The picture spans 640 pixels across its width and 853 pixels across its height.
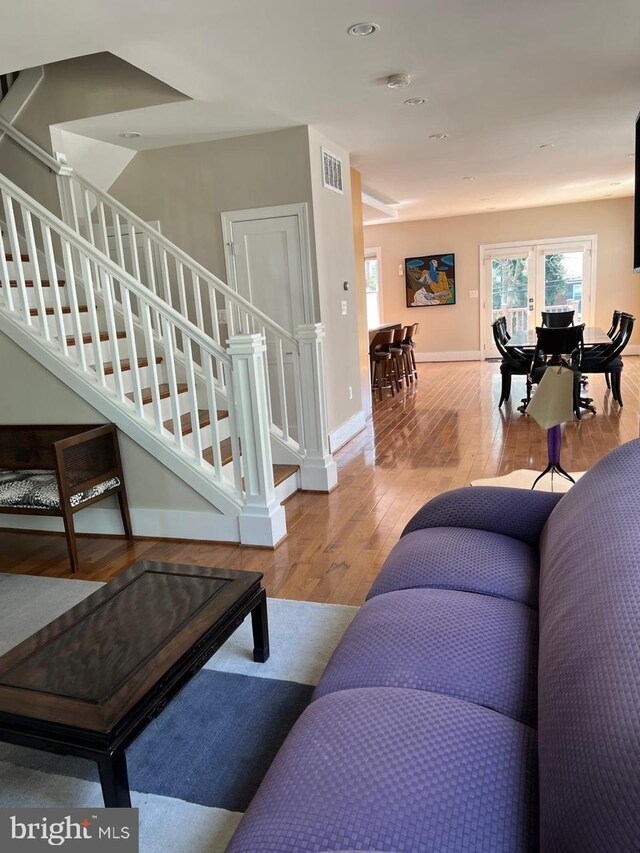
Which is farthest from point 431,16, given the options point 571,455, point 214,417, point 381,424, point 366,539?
point 381,424

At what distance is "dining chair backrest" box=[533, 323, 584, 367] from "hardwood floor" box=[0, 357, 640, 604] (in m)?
0.69

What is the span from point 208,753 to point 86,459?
202 cm

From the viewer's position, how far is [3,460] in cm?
382

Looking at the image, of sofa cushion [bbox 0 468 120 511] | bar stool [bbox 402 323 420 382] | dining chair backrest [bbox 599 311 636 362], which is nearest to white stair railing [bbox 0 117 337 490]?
sofa cushion [bbox 0 468 120 511]

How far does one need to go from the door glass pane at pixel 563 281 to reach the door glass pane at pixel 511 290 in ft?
1.24

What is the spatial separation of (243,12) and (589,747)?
3.19 meters

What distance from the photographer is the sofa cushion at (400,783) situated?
0.96 metres

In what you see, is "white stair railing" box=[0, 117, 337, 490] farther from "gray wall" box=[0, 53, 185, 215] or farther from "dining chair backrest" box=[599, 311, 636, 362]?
"dining chair backrest" box=[599, 311, 636, 362]

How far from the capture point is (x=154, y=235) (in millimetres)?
4559

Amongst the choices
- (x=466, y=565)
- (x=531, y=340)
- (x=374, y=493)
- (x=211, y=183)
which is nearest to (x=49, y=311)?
(x=211, y=183)

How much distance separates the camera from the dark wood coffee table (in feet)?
4.80

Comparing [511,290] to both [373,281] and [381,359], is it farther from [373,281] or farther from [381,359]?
[381,359]

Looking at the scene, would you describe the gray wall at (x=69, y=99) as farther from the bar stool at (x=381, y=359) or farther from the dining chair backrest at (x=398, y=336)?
the dining chair backrest at (x=398, y=336)

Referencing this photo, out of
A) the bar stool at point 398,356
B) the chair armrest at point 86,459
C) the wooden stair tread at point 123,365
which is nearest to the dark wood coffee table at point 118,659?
the chair armrest at point 86,459
